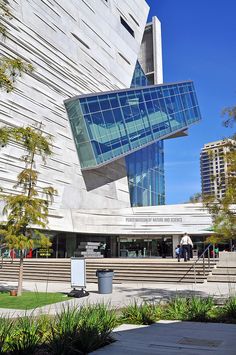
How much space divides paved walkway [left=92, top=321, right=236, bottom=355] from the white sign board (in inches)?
284

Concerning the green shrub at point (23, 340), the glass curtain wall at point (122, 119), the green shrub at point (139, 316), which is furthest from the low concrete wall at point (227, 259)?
the glass curtain wall at point (122, 119)

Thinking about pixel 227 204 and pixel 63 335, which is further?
pixel 227 204

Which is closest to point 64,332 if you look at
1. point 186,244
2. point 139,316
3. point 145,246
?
point 139,316

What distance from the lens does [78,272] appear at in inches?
595

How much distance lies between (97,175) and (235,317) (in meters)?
30.6

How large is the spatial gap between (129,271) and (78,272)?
5.85 meters

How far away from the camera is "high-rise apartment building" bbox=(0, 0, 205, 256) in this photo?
103ft

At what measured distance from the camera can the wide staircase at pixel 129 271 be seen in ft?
62.0

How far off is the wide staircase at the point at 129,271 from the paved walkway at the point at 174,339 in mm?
10825

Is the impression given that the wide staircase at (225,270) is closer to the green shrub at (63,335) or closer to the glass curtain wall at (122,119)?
the green shrub at (63,335)

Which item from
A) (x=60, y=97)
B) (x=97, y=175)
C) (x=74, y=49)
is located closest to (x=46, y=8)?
(x=74, y=49)

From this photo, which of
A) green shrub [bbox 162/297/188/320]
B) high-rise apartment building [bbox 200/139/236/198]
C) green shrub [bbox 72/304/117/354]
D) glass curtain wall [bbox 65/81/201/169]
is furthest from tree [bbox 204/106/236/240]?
glass curtain wall [bbox 65/81/201/169]

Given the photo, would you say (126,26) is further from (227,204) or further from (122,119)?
(227,204)

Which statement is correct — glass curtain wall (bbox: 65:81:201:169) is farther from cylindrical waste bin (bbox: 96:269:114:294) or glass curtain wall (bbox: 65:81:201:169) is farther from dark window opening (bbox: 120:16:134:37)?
cylindrical waste bin (bbox: 96:269:114:294)
